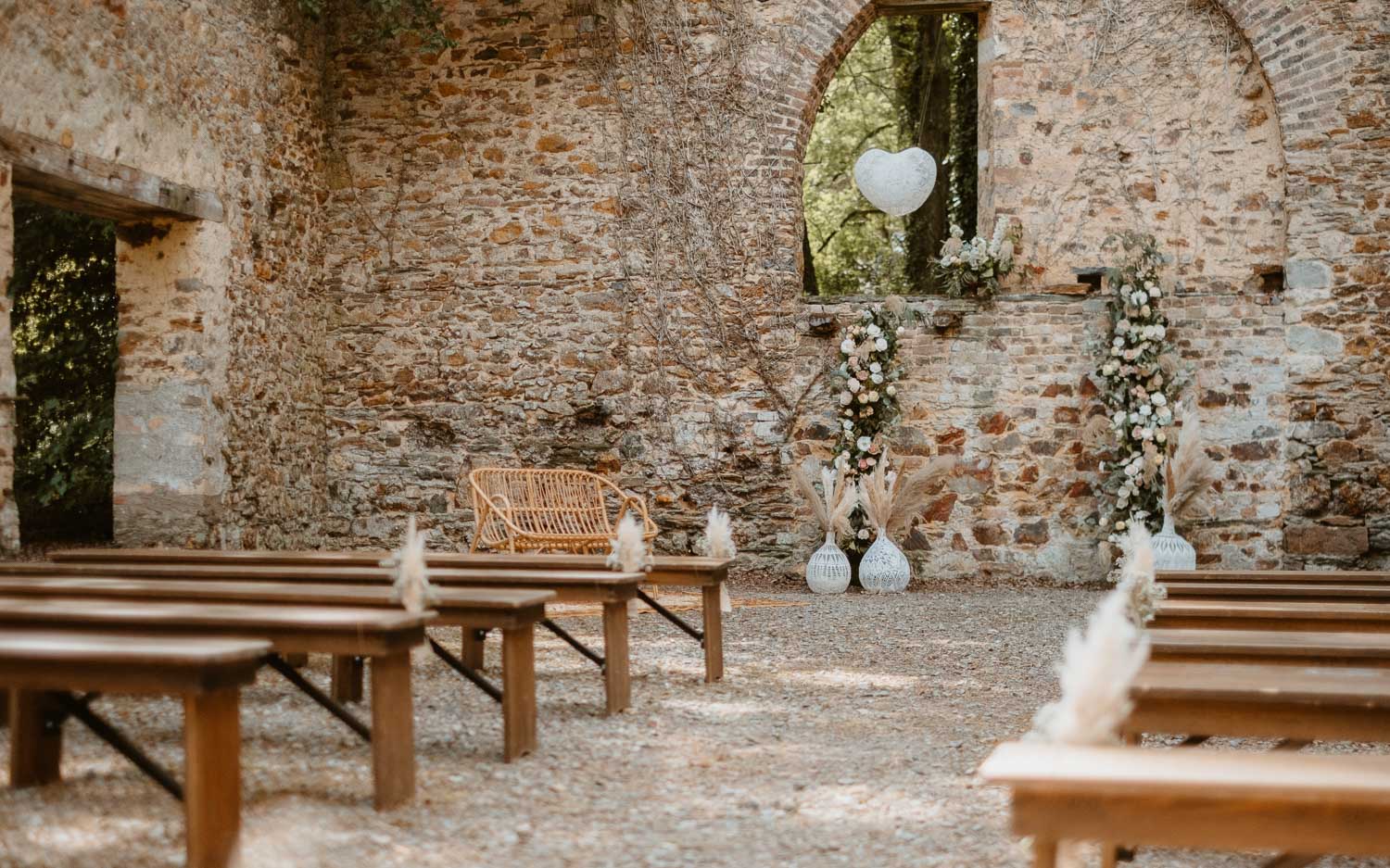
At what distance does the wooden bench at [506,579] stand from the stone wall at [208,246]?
2.62m

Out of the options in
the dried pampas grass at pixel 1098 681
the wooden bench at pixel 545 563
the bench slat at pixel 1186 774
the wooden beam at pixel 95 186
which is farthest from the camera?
the wooden beam at pixel 95 186

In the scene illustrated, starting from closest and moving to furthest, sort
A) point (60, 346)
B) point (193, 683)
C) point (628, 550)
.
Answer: point (193, 683) → point (628, 550) → point (60, 346)

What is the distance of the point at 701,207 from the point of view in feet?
26.2

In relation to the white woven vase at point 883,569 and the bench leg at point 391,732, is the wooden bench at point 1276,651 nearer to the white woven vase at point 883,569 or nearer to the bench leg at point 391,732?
the bench leg at point 391,732

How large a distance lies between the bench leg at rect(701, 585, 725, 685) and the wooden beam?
12.0ft

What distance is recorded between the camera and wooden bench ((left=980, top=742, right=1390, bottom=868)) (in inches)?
63.5

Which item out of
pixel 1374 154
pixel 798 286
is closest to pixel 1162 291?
pixel 1374 154

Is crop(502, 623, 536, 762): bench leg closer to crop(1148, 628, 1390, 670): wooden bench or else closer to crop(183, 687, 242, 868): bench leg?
crop(183, 687, 242, 868): bench leg

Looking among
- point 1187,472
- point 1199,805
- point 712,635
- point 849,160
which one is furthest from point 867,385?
point 849,160

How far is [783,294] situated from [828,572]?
72.4 inches

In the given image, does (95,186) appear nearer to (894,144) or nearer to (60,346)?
(60,346)

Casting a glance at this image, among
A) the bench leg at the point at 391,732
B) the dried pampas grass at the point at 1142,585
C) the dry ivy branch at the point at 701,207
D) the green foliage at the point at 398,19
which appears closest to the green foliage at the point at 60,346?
the green foliage at the point at 398,19

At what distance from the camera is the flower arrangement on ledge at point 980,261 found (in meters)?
7.69

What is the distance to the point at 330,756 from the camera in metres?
3.10
